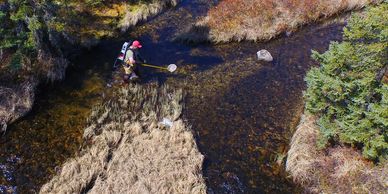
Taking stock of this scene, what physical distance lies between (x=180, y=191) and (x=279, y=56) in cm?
1319

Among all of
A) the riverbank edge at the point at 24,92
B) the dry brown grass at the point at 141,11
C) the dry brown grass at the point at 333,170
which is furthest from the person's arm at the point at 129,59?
the dry brown grass at the point at 333,170

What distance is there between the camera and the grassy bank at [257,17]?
84.7 ft

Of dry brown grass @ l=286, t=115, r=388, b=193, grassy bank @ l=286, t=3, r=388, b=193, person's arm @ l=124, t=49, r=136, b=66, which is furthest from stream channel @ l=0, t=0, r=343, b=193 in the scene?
person's arm @ l=124, t=49, r=136, b=66

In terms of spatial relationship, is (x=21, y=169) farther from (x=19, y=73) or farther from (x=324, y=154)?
(x=324, y=154)

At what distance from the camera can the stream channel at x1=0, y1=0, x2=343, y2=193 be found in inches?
644

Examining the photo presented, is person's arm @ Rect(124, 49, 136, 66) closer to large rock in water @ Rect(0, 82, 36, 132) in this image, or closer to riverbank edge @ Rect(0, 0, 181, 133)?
riverbank edge @ Rect(0, 0, 181, 133)

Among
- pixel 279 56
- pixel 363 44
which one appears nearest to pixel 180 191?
pixel 363 44

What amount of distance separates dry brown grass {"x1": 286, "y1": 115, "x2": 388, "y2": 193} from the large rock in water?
42.1ft

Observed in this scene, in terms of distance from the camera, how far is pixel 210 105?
20266 millimetres

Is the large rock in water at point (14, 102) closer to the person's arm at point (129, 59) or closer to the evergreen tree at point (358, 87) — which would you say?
the person's arm at point (129, 59)

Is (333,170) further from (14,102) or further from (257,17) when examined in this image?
(14,102)

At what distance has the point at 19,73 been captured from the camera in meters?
19.7

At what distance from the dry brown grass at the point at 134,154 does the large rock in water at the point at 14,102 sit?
3321 millimetres

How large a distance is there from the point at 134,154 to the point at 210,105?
222 inches
